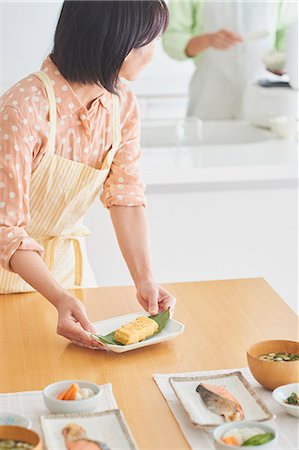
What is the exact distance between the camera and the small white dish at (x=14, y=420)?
1225 millimetres

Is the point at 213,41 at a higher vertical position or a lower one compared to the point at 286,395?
higher

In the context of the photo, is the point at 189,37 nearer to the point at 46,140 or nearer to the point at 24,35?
the point at 24,35

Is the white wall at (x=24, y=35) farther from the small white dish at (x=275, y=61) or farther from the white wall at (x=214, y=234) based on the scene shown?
the small white dish at (x=275, y=61)

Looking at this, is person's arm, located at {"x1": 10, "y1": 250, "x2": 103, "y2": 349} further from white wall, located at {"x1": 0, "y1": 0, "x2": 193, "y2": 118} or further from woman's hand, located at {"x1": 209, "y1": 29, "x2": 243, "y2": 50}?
woman's hand, located at {"x1": 209, "y1": 29, "x2": 243, "y2": 50}

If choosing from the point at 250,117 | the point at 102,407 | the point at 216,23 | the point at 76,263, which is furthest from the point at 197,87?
the point at 102,407

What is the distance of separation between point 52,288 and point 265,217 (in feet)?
4.58

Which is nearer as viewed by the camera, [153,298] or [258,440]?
[258,440]

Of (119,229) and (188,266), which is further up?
(119,229)

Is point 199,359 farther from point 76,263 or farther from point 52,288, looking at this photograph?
point 76,263

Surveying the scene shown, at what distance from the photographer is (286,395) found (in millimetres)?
1362

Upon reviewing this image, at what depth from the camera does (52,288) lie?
1.65 m

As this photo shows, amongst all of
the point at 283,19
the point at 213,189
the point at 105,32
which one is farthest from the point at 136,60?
the point at 283,19

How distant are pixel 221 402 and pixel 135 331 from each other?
0.32 metres

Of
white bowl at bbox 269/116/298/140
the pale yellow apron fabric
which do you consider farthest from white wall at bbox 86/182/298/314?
the pale yellow apron fabric
